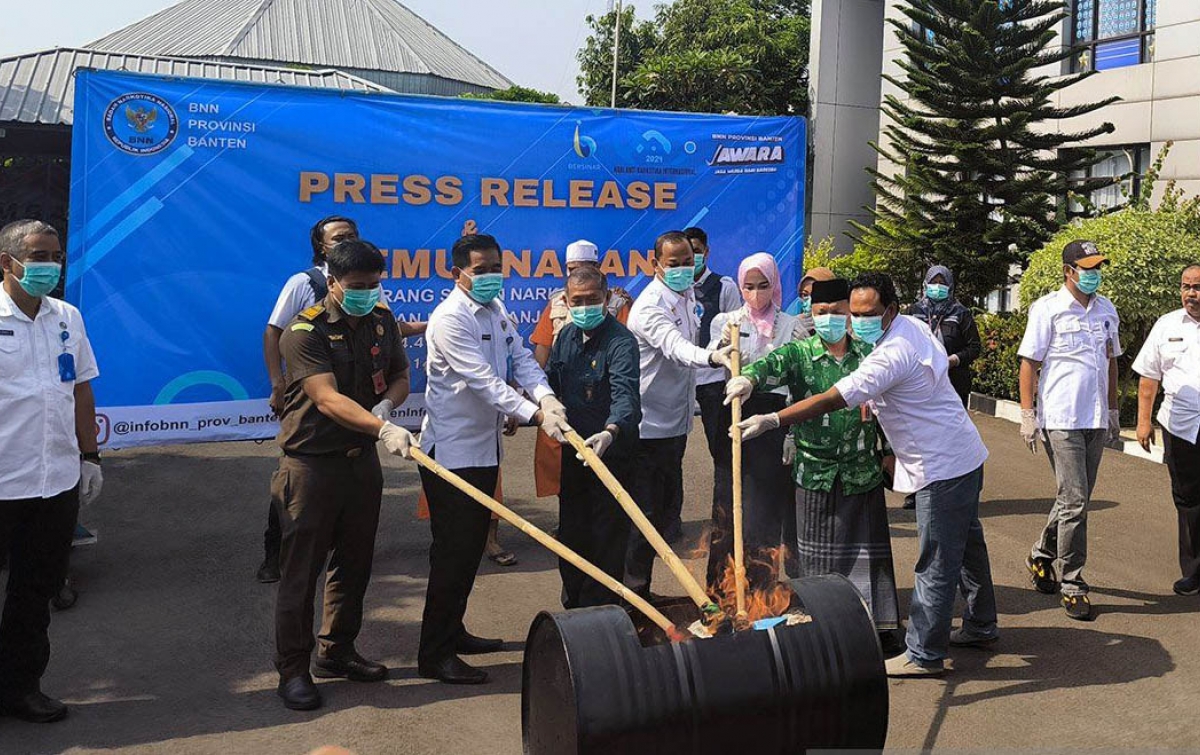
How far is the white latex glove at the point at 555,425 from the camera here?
4535mm

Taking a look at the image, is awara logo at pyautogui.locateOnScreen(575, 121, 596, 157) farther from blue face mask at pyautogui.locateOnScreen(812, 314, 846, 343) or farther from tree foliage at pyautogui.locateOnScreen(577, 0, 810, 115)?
tree foliage at pyautogui.locateOnScreen(577, 0, 810, 115)

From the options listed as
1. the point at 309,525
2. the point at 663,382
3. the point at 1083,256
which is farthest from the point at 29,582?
the point at 1083,256

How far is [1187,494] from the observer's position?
231 inches

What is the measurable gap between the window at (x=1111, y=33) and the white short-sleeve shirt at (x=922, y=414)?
1355 cm

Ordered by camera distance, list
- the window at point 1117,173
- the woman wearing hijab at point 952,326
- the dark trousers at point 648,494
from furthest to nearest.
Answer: the window at point 1117,173 → the woman wearing hijab at point 952,326 → the dark trousers at point 648,494

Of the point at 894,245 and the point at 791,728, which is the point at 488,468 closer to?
the point at 791,728

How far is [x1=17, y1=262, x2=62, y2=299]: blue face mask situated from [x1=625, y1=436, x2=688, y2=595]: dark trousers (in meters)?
2.59

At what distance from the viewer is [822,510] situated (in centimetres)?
491

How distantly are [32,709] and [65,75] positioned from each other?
9515mm

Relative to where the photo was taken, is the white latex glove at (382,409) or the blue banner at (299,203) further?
the blue banner at (299,203)

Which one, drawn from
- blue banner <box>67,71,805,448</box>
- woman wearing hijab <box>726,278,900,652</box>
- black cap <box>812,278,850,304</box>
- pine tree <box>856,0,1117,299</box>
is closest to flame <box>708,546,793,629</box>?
woman wearing hijab <box>726,278,900,652</box>

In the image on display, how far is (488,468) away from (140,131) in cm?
283

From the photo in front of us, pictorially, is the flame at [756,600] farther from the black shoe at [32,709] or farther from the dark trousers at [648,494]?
the black shoe at [32,709]

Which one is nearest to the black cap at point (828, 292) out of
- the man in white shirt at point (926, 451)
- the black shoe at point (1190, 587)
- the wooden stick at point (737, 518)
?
the man in white shirt at point (926, 451)
